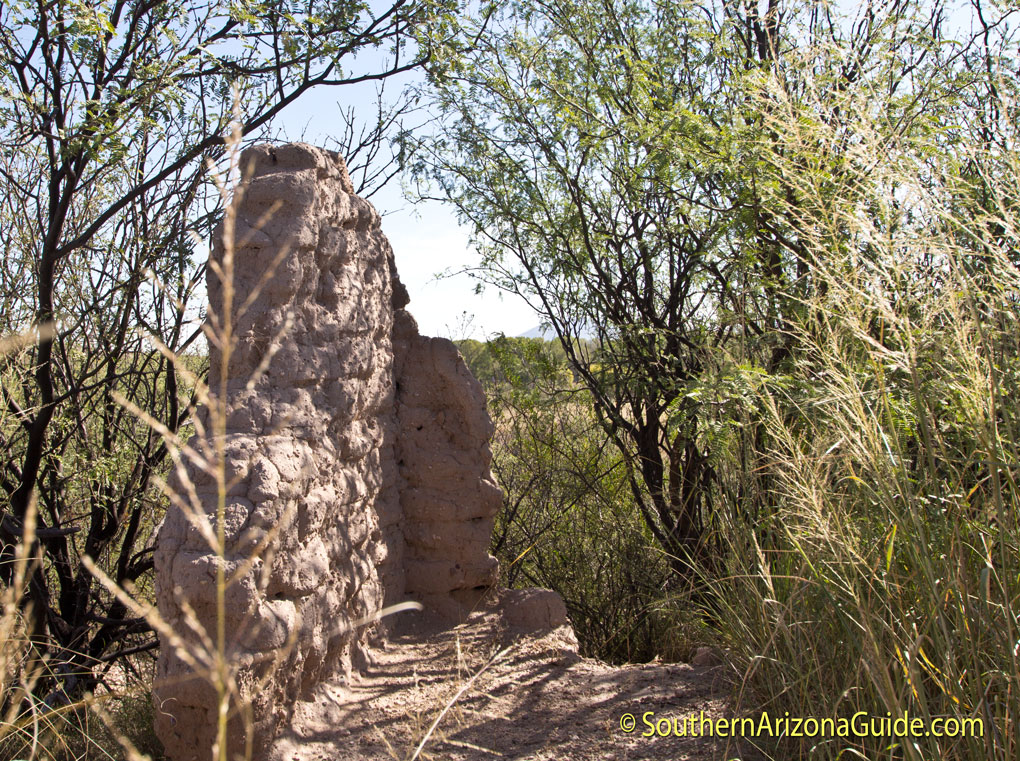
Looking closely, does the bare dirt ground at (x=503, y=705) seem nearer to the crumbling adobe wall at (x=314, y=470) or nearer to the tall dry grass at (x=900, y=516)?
the crumbling adobe wall at (x=314, y=470)

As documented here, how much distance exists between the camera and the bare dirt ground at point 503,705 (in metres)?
3.06

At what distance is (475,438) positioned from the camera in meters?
4.57

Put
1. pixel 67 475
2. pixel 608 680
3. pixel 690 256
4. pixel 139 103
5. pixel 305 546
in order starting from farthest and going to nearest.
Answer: pixel 690 256 → pixel 67 475 → pixel 139 103 → pixel 608 680 → pixel 305 546

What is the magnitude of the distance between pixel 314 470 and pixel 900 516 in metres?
2.08

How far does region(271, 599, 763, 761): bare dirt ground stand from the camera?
3.06m

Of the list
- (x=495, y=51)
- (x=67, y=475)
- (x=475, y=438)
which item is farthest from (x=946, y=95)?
(x=67, y=475)

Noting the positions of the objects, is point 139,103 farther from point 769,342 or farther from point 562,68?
point 769,342

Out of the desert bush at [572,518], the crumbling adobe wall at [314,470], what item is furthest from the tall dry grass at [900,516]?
the desert bush at [572,518]

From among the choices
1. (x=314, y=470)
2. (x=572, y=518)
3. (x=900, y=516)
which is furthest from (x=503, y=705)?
(x=572, y=518)

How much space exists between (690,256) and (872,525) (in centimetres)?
300

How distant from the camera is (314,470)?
333cm

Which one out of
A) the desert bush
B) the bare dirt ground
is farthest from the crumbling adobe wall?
the desert bush

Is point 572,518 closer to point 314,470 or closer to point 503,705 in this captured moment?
point 503,705

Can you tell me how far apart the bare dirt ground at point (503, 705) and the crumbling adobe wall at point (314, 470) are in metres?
0.16
